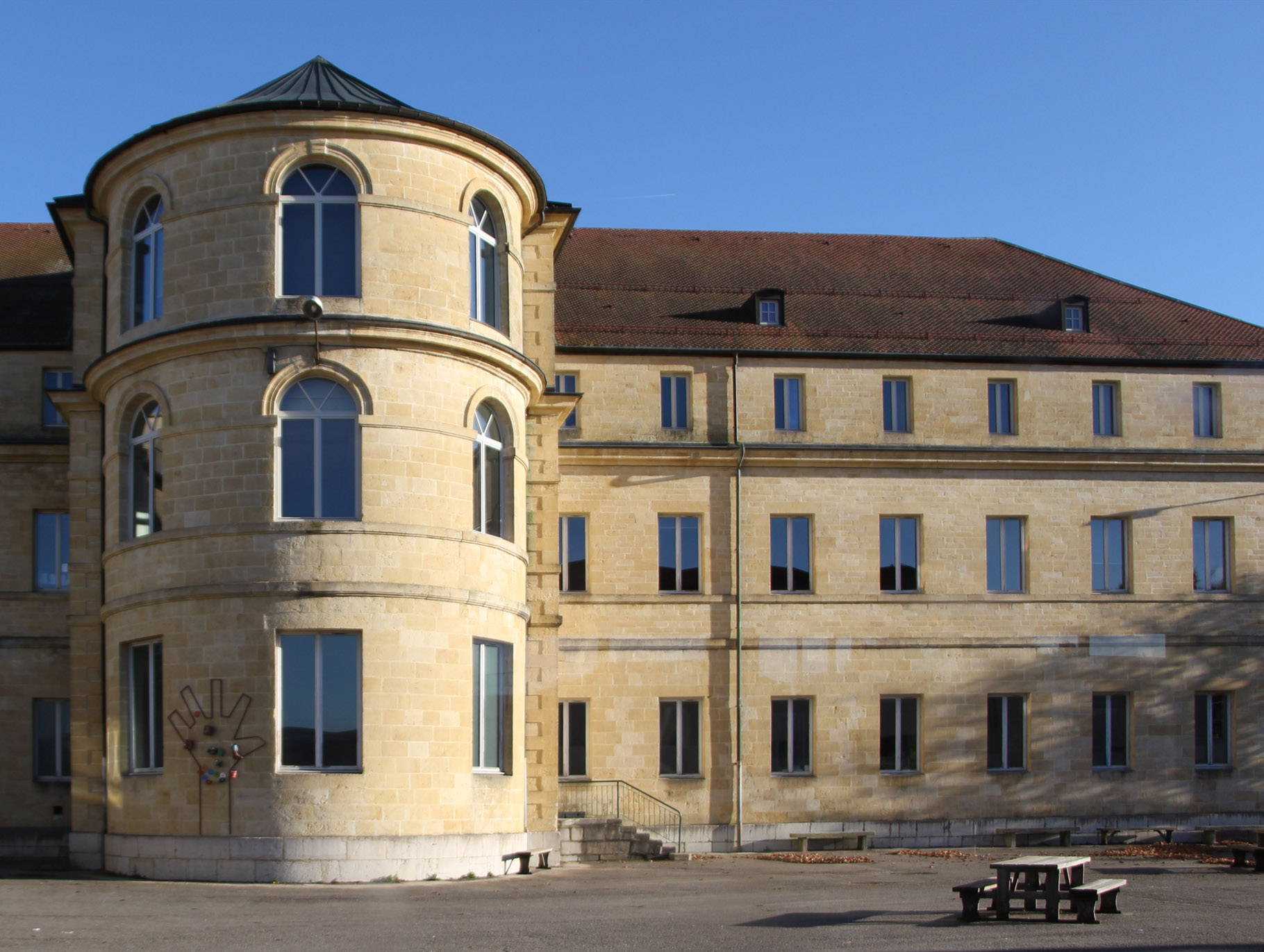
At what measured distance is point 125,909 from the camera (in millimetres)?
18125

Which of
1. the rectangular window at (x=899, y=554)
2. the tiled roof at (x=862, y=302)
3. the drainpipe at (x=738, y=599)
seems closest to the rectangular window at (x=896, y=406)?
the tiled roof at (x=862, y=302)

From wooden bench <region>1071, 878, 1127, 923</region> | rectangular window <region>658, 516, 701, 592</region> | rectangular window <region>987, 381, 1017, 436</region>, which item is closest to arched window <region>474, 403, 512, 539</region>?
rectangular window <region>658, 516, 701, 592</region>

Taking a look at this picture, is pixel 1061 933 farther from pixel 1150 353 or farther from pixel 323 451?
pixel 1150 353

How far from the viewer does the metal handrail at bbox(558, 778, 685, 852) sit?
29.7 metres

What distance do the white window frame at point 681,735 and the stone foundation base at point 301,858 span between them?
8490mm

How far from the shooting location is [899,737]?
102 ft

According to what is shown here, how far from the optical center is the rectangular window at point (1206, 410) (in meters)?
32.9

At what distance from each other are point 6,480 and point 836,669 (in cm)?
1669

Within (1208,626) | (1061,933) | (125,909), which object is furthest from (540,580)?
(1208,626)

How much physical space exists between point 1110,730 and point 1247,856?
232 inches

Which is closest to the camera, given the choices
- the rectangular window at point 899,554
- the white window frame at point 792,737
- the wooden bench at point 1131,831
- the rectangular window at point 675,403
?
the white window frame at point 792,737

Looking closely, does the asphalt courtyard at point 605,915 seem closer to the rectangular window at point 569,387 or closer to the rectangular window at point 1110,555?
the rectangular window at point 1110,555

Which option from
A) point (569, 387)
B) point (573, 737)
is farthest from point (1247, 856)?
point (569, 387)

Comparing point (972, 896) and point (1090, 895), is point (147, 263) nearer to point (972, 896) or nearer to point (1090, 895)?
point (972, 896)
